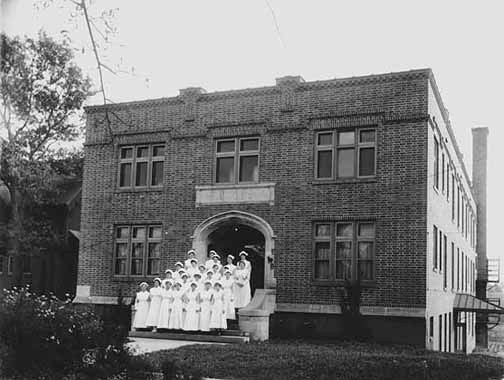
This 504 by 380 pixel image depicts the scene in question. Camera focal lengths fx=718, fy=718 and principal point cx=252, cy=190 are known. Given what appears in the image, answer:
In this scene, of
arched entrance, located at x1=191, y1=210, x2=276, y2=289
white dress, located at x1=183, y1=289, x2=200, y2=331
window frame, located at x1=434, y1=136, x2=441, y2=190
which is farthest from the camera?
window frame, located at x1=434, y1=136, x2=441, y2=190

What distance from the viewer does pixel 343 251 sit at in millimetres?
21797

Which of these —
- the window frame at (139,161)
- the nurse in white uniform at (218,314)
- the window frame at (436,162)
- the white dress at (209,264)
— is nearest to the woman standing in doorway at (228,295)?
the nurse in white uniform at (218,314)

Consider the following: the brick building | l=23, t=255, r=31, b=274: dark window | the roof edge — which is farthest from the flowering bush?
l=23, t=255, r=31, b=274: dark window

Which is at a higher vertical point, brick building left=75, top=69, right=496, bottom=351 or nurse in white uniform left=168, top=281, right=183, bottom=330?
brick building left=75, top=69, right=496, bottom=351

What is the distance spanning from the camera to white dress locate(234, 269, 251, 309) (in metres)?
21.3

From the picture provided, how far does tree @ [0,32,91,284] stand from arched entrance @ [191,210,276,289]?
9165mm

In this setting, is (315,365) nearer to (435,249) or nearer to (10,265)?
(435,249)

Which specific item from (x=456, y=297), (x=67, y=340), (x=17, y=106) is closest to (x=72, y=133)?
(x=17, y=106)

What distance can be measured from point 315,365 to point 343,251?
330 inches

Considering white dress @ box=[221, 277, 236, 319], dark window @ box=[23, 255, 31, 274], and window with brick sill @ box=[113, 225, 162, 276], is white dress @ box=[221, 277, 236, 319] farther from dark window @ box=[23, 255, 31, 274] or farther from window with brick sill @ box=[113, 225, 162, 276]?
dark window @ box=[23, 255, 31, 274]

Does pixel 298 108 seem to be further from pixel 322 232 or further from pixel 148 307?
pixel 148 307

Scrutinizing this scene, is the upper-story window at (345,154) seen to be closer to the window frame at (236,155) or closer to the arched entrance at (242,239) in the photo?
the window frame at (236,155)

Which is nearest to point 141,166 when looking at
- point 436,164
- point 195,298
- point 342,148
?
point 195,298

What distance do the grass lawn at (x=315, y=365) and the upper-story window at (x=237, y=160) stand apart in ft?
26.5
